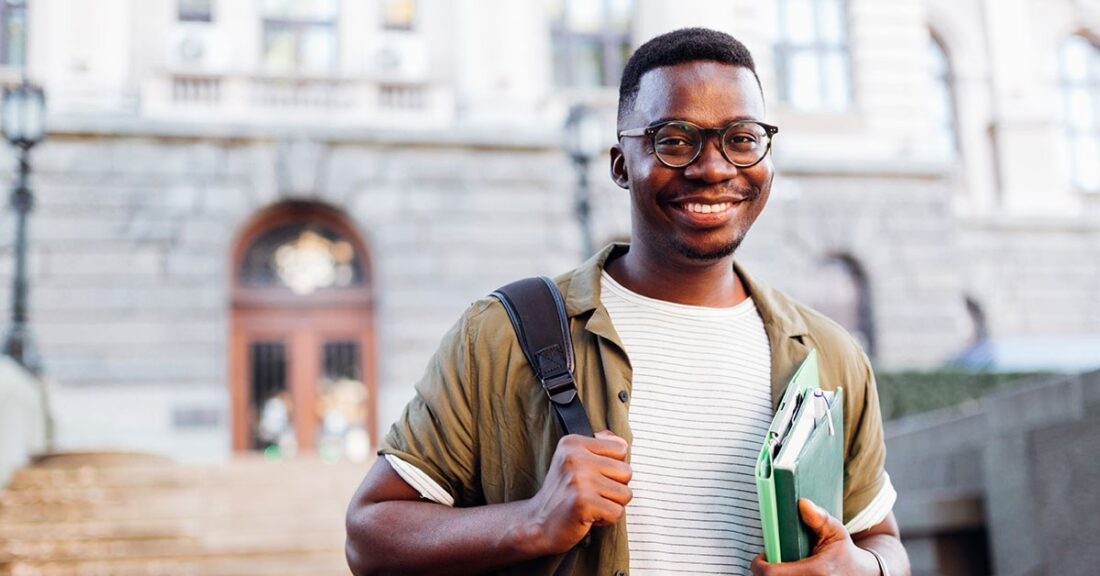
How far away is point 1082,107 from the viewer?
89.7 ft

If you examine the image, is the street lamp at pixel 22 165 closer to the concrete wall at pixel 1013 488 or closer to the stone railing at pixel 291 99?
the stone railing at pixel 291 99

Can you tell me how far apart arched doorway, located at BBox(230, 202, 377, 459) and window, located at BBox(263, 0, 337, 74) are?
2.65 meters

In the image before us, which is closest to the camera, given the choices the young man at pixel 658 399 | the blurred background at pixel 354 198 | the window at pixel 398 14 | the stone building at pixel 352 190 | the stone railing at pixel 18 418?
the young man at pixel 658 399

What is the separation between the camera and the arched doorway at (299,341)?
17344 millimetres

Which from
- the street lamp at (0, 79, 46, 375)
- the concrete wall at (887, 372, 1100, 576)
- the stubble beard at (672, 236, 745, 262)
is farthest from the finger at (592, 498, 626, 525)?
the street lamp at (0, 79, 46, 375)

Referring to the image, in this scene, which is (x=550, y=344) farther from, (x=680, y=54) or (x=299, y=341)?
(x=299, y=341)

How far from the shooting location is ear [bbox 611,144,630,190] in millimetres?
2480

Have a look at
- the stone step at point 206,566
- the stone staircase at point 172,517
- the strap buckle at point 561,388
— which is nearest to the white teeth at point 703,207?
the strap buckle at point 561,388

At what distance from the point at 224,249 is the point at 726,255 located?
15.6 metres

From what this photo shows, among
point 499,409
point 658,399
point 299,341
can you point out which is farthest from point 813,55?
point 499,409

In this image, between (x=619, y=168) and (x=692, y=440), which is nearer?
(x=692, y=440)

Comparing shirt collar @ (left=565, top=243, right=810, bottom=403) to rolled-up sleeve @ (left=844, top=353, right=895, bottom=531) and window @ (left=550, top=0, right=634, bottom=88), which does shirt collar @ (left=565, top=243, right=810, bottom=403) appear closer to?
rolled-up sleeve @ (left=844, top=353, right=895, bottom=531)

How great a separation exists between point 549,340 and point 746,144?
0.60 m

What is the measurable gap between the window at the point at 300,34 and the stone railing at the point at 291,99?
65 centimetres
